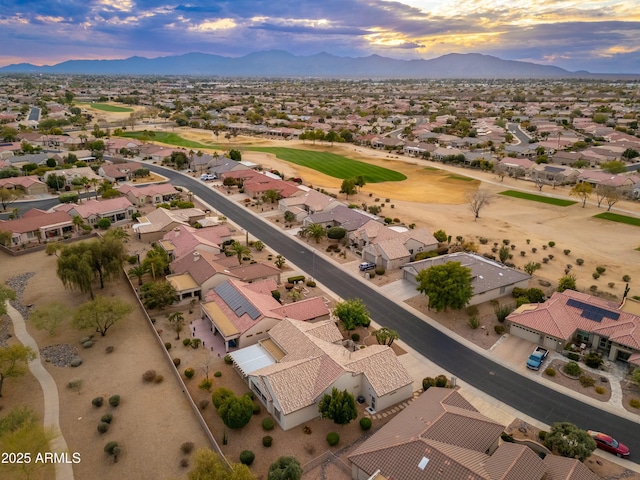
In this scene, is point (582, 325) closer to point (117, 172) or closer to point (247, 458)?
point (247, 458)

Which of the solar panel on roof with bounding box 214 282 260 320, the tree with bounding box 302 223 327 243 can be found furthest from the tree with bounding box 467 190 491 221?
the solar panel on roof with bounding box 214 282 260 320

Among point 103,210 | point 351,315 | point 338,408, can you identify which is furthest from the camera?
point 103,210

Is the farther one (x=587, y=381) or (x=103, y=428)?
(x=587, y=381)

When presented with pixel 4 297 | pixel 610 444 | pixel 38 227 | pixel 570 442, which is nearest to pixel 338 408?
pixel 570 442

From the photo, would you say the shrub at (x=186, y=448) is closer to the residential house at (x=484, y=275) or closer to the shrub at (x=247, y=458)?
the shrub at (x=247, y=458)

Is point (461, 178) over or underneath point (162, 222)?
underneath

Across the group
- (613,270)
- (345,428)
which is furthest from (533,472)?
(613,270)
